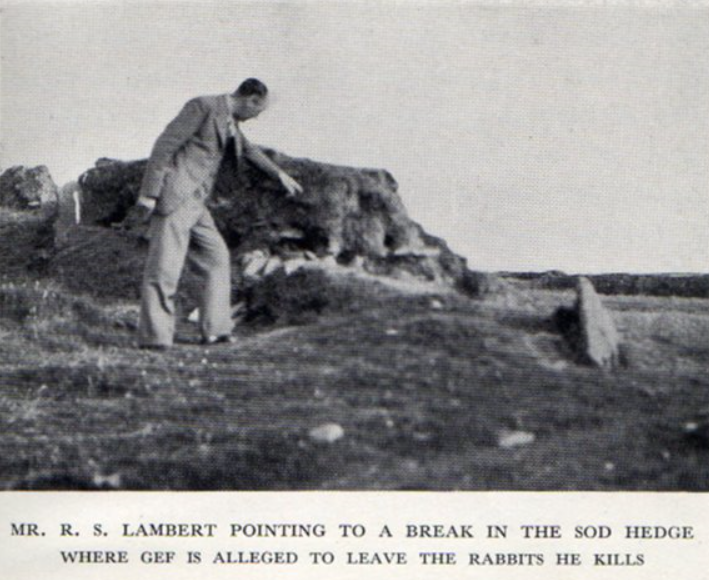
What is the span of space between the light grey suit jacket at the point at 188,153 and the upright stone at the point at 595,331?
103 cm

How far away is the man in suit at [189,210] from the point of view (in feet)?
9.23

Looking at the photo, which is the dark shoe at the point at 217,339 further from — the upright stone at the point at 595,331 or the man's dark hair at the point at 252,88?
the upright stone at the point at 595,331

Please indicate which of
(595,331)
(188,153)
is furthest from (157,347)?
(595,331)

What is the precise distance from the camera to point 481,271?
2.87 m

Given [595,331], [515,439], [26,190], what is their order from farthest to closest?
[26,190] < [595,331] < [515,439]

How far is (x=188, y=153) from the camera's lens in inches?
112

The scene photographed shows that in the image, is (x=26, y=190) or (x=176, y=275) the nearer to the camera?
(x=176, y=275)

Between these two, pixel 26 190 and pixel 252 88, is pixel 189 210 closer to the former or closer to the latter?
pixel 252 88

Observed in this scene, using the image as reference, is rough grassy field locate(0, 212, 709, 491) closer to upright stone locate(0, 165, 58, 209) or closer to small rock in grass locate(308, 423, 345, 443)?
small rock in grass locate(308, 423, 345, 443)

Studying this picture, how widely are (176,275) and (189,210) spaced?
0.59ft
